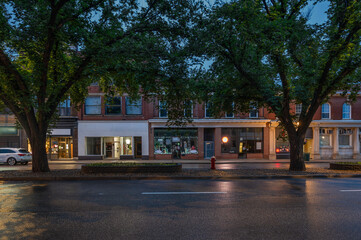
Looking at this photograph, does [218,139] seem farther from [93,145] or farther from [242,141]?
[93,145]

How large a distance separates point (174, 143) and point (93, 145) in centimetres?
841

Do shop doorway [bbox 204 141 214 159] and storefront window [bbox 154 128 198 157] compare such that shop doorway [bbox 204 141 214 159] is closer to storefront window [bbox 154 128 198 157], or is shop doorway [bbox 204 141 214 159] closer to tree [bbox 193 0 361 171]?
storefront window [bbox 154 128 198 157]

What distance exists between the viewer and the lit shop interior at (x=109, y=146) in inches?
946

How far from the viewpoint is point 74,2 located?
10.4m

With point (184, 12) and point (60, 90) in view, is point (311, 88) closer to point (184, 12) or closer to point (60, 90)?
point (184, 12)

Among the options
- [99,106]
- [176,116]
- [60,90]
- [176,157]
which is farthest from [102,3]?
[176,157]

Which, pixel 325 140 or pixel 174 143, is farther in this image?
pixel 325 140

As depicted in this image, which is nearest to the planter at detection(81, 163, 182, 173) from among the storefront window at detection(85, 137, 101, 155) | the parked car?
the parked car

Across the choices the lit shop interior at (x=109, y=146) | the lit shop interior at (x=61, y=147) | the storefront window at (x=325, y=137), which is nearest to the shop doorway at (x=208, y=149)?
the lit shop interior at (x=109, y=146)

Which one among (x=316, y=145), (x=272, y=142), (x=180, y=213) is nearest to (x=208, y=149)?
(x=272, y=142)

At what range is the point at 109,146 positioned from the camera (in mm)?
24453

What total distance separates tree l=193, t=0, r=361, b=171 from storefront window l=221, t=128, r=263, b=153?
37.5 feet

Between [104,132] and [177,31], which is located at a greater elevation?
[177,31]

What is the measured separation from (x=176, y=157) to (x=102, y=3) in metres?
16.8
